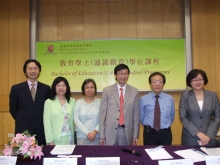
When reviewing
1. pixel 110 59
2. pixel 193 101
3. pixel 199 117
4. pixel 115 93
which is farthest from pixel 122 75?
pixel 110 59

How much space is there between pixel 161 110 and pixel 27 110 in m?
1.54

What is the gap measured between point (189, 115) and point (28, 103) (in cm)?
182

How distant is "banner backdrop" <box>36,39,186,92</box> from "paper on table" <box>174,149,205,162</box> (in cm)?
222

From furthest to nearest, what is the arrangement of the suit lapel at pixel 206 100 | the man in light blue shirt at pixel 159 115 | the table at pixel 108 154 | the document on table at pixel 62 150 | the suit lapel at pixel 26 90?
1. the suit lapel at pixel 26 90
2. the man in light blue shirt at pixel 159 115
3. the suit lapel at pixel 206 100
4. the document on table at pixel 62 150
5. the table at pixel 108 154

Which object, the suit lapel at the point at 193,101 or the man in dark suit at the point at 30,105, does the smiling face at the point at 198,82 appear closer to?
the suit lapel at the point at 193,101

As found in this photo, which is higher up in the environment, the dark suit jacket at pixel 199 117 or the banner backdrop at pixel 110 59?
the banner backdrop at pixel 110 59

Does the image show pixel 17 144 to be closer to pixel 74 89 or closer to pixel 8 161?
pixel 8 161

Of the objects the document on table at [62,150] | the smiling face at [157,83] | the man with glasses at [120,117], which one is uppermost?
the smiling face at [157,83]

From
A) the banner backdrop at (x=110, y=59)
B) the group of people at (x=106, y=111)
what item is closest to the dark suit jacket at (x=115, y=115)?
the group of people at (x=106, y=111)

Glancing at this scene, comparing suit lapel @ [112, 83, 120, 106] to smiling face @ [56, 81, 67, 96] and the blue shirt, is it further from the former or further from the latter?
smiling face @ [56, 81, 67, 96]

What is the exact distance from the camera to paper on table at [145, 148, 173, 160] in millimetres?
1595

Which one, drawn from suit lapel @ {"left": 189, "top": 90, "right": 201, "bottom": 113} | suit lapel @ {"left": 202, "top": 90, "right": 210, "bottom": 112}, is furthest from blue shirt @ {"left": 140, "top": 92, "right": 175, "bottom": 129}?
suit lapel @ {"left": 202, "top": 90, "right": 210, "bottom": 112}

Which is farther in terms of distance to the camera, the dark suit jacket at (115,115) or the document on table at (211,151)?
the dark suit jacket at (115,115)

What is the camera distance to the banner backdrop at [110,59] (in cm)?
390
